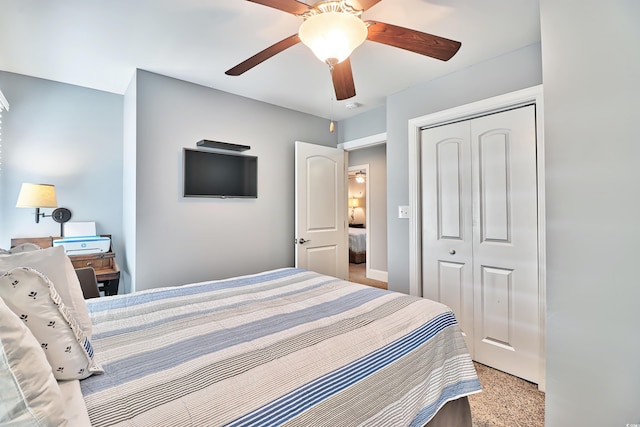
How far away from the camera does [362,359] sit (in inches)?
41.5

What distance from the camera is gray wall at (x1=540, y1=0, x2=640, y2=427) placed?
0.58 meters

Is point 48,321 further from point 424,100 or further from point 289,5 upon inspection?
point 424,100

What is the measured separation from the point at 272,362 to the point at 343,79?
1646 millimetres

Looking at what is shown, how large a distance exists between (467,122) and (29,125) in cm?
387

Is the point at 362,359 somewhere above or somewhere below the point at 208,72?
below

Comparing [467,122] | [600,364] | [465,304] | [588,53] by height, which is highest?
[467,122]

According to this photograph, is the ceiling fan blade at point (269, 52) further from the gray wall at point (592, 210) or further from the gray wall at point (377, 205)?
the gray wall at point (377, 205)

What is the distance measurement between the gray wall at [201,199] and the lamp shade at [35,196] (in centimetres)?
56

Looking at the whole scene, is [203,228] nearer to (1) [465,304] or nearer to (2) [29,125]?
(2) [29,125]

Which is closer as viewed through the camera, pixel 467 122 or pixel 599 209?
pixel 599 209

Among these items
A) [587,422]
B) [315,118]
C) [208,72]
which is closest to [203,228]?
[208,72]

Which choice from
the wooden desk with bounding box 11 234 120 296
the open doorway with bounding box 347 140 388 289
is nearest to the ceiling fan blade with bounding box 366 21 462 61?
the wooden desk with bounding box 11 234 120 296

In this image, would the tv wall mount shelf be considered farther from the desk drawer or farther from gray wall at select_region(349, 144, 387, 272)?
gray wall at select_region(349, 144, 387, 272)

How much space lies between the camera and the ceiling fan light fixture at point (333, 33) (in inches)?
52.4
